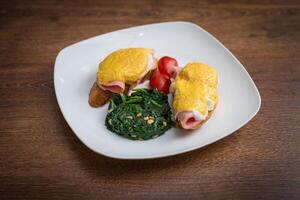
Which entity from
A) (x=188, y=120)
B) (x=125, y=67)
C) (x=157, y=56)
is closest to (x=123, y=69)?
(x=125, y=67)

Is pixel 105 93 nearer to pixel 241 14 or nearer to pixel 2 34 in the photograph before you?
pixel 2 34

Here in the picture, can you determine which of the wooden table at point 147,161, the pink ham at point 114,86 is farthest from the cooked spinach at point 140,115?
the wooden table at point 147,161

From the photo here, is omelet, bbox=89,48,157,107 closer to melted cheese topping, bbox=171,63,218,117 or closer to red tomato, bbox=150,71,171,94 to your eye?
red tomato, bbox=150,71,171,94

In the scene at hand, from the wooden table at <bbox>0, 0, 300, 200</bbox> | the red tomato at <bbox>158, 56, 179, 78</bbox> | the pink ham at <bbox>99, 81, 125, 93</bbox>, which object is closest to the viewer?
the wooden table at <bbox>0, 0, 300, 200</bbox>

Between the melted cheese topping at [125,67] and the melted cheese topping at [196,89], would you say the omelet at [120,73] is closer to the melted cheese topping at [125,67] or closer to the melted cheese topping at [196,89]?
the melted cheese topping at [125,67]

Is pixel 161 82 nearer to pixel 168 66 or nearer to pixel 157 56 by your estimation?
pixel 168 66

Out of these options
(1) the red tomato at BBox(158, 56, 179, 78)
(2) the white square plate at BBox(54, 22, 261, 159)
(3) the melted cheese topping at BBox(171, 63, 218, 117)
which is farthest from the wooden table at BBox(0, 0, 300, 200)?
(1) the red tomato at BBox(158, 56, 179, 78)

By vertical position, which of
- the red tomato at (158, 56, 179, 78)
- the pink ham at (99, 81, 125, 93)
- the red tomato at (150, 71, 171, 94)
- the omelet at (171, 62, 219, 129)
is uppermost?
the omelet at (171, 62, 219, 129)
